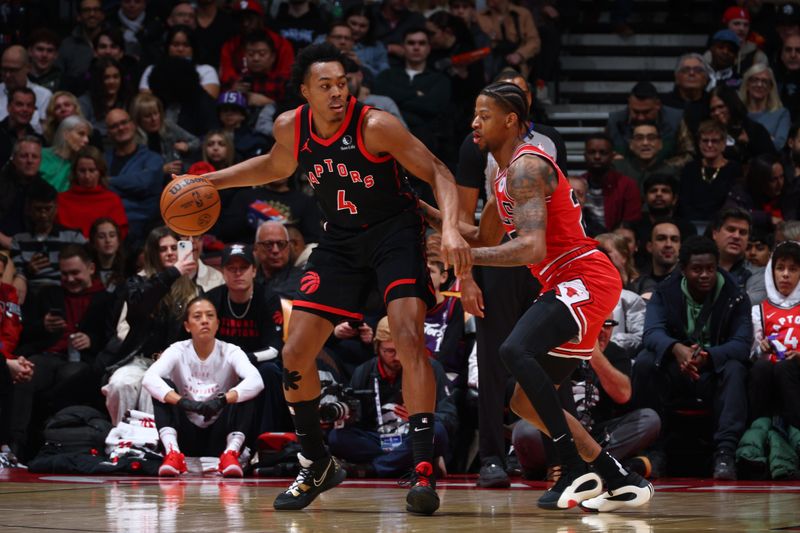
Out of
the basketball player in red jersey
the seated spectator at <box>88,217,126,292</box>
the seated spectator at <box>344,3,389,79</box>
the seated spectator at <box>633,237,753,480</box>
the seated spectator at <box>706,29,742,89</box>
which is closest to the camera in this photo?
the basketball player in red jersey

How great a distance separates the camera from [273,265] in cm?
912

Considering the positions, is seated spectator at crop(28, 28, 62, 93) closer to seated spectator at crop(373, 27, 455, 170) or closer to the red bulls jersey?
seated spectator at crop(373, 27, 455, 170)

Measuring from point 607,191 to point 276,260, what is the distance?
9.33 feet

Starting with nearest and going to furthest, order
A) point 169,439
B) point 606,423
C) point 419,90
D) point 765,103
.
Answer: point 606,423
point 169,439
point 765,103
point 419,90

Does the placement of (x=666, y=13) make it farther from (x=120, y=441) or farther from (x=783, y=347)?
(x=120, y=441)

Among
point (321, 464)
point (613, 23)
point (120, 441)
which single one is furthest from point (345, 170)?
point (613, 23)

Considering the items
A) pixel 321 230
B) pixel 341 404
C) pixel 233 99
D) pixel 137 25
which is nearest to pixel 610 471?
pixel 341 404

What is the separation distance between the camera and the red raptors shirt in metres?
5.11

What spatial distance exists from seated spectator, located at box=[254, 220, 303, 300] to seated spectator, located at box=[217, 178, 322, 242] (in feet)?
2.03

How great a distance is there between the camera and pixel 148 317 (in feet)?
27.9

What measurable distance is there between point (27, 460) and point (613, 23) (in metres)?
8.06

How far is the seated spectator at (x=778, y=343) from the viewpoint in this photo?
7453 mm

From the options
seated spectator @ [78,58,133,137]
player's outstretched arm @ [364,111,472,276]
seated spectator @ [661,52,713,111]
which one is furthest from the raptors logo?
seated spectator @ [661,52,713,111]

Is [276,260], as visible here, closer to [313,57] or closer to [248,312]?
[248,312]
